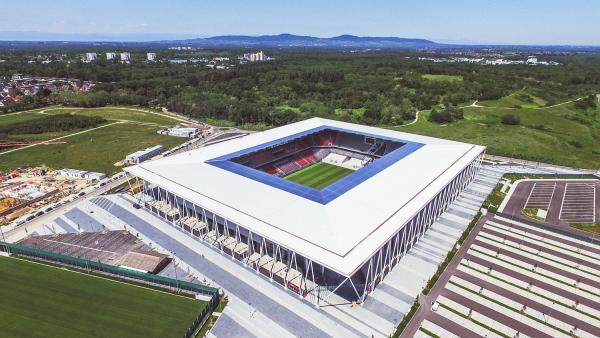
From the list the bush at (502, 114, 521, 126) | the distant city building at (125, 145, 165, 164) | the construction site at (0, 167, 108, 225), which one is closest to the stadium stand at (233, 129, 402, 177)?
the distant city building at (125, 145, 165, 164)

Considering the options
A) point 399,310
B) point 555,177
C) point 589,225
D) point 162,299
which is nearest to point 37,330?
point 162,299

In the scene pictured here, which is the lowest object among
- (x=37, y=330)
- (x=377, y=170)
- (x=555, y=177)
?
(x=37, y=330)

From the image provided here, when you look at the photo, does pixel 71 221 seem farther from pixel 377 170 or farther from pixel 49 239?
pixel 377 170

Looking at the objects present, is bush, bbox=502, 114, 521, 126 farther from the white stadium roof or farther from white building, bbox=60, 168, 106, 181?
white building, bbox=60, 168, 106, 181

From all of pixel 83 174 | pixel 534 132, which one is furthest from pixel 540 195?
pixel 83 174

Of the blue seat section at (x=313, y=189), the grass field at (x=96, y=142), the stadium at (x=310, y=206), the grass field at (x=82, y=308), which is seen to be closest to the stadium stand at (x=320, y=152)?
the stadium at (x=310, y=206)

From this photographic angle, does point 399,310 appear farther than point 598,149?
No
